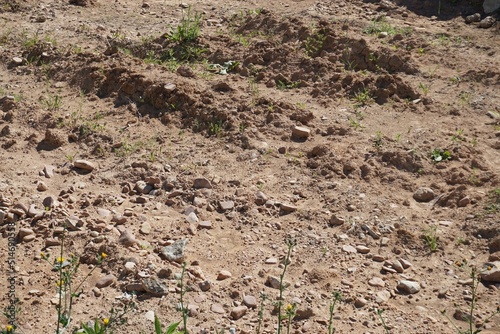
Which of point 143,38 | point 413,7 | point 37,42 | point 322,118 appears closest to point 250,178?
point 322,118

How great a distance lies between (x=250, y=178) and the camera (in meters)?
5.74

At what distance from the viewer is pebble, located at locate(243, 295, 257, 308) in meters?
4.53

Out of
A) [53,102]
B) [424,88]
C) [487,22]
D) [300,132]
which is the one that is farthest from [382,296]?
[487,22]

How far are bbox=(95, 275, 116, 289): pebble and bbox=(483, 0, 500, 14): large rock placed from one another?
204 inches

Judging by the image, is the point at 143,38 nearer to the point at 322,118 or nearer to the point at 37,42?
the point at 37,42

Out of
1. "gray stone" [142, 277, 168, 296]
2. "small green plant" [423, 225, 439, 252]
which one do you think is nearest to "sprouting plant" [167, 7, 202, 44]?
"small green plant" [423, 225, 439, 252]

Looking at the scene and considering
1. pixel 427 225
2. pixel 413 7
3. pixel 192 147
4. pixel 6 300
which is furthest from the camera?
pixel 413 7

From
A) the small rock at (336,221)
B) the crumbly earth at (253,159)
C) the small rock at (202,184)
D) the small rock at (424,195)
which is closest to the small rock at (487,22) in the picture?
the crumbly earth at (253,159)

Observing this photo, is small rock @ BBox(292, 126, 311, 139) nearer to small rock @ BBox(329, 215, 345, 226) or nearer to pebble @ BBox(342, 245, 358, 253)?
small rock @ BBox(329, 215, 345, 226)

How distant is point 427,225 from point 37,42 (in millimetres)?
4255

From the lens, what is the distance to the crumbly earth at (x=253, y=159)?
183 inches

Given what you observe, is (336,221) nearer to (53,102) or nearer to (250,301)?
(250,301)

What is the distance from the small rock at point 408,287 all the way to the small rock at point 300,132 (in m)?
1.81

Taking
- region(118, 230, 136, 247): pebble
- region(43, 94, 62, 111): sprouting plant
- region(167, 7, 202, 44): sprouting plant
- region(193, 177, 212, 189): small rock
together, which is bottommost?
region(118, 230, 136, 247): pebble
